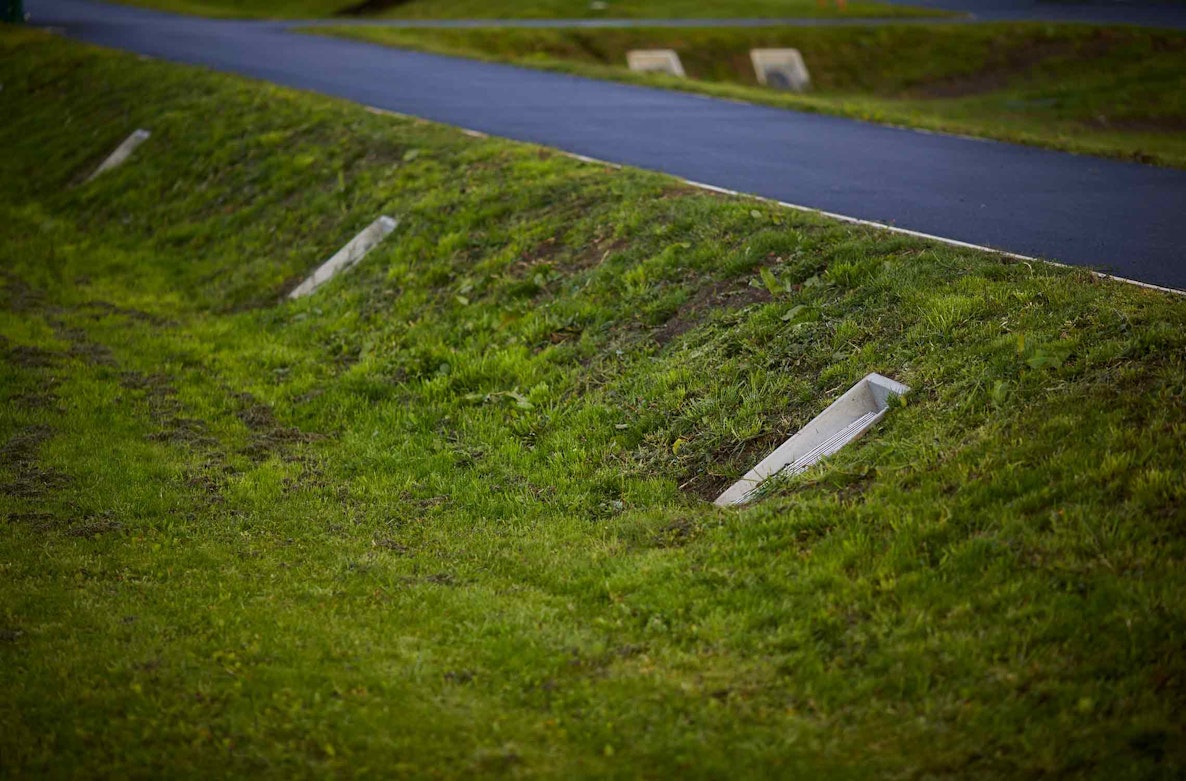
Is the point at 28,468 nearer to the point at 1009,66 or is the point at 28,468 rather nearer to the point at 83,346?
the point at 83,346

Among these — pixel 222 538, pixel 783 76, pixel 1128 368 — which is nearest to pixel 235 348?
pixel 222 538

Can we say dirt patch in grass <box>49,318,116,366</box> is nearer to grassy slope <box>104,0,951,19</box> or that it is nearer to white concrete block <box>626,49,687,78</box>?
white concrete block <box>626,49,687,78</box>

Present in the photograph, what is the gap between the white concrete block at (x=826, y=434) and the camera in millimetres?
6590

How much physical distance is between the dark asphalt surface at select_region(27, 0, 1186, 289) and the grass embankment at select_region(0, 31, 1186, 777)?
1.24 m

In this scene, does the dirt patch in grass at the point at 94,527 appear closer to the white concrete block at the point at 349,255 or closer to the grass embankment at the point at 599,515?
the grass embankment at the point at 599,515

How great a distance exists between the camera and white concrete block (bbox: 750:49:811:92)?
26969 mm

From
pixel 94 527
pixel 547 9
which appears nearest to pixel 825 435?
pixel 94 527

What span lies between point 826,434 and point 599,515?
1.56 meters

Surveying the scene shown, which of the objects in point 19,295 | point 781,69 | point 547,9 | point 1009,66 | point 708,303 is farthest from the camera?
point 547,9

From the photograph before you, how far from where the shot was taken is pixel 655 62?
2653 cm

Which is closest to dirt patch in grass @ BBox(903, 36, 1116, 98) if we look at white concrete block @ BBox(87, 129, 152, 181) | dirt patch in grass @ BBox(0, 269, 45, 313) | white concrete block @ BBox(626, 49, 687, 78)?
white concrete block @ BBox(626, 49, 687, 78)

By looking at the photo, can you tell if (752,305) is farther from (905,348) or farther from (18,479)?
(18,479)

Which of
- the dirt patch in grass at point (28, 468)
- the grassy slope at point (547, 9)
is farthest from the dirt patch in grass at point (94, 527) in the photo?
the grassy slope at point (547, 9)

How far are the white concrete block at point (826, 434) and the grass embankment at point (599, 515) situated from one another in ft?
0.58
